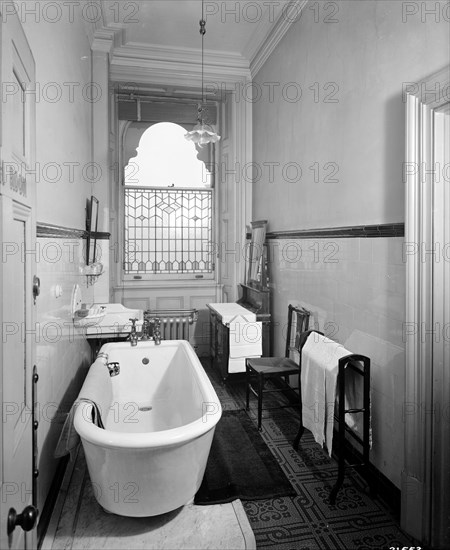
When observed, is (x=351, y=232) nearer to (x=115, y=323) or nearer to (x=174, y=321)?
(x=115, y=323)

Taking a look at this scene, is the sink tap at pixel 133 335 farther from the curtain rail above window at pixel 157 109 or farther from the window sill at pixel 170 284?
the curtain rail above window at pixel 157 109

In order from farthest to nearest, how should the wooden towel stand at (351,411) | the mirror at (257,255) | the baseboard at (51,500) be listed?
1. the mirror at (257,255)
2. the wooden towel stand at (351,411)
3. the baseboard at (51,500)

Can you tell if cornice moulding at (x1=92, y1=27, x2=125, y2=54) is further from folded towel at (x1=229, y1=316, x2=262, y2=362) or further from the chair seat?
the chair seat

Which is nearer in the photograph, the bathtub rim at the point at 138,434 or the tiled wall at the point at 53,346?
the bathtub rim at the point at 138,434

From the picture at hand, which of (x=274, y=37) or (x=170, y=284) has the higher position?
(x=274, y=37)

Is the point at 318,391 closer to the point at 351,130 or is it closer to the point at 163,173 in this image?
the point at 351,130

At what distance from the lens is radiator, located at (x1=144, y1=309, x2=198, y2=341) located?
525cm

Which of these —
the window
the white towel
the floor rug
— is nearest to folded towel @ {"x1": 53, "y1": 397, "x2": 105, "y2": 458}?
the floor rug

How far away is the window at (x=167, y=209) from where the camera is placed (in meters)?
5.34

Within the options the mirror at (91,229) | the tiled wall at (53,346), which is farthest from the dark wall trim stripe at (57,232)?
the mirror at (91,229)

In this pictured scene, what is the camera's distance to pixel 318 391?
8.78ft

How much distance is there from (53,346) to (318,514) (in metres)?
1.83

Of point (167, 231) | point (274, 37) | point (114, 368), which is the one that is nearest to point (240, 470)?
point (114, 368)

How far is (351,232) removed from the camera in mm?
2727
